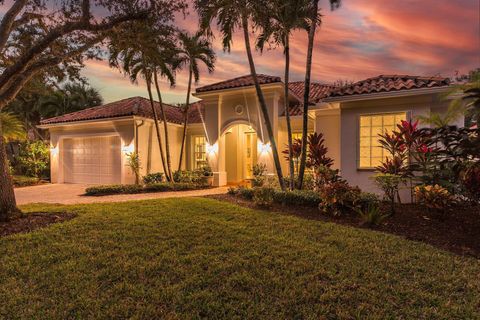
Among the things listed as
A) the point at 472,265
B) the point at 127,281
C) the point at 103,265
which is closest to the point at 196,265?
the point at 127,281

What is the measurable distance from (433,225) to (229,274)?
4.97 metres

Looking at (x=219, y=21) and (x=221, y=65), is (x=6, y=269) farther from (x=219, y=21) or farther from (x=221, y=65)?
(x=221, y=65)

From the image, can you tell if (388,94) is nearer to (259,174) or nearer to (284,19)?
(284,19)

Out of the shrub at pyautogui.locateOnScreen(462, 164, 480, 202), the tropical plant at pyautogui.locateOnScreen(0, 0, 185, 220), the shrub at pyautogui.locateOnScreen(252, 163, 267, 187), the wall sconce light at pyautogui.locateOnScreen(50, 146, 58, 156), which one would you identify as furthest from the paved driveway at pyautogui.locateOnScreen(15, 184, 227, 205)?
the shrub at pyautogui.locateOnScreen(462, 164, 480, 202)

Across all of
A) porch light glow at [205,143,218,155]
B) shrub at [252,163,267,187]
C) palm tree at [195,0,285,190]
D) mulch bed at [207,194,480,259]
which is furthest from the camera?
porch light glow at [205,143,218,155]

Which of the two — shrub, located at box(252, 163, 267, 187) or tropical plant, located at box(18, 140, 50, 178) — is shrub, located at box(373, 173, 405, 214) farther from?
tropical plant, located at box(18, 140, 50, 178)

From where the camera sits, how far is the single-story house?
9.02 m

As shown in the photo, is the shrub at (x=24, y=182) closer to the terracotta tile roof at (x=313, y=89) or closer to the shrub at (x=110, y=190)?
the shrub at (x=110, y=190)

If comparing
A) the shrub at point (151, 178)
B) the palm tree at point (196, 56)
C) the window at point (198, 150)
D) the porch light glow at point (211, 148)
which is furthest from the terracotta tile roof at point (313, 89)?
the shrub at point (151, 178)

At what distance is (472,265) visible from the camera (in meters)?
4.41

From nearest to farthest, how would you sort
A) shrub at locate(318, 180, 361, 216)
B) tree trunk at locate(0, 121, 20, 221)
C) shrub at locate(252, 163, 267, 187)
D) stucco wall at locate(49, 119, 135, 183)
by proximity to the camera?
1. tree trunk at locate(0, 121, 20, 221)
2. shrub at locate(318, 180, 361, 216)
3. shrub at locate(252, 163, 267, 187)
4. stucco wall at locate(49, 119, 135, 183)

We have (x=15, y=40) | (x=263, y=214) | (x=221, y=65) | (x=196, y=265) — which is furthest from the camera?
(x=221, y=65)

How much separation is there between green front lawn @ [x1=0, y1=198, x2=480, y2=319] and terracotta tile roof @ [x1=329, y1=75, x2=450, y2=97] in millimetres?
4844

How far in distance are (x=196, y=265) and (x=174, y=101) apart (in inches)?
1278
